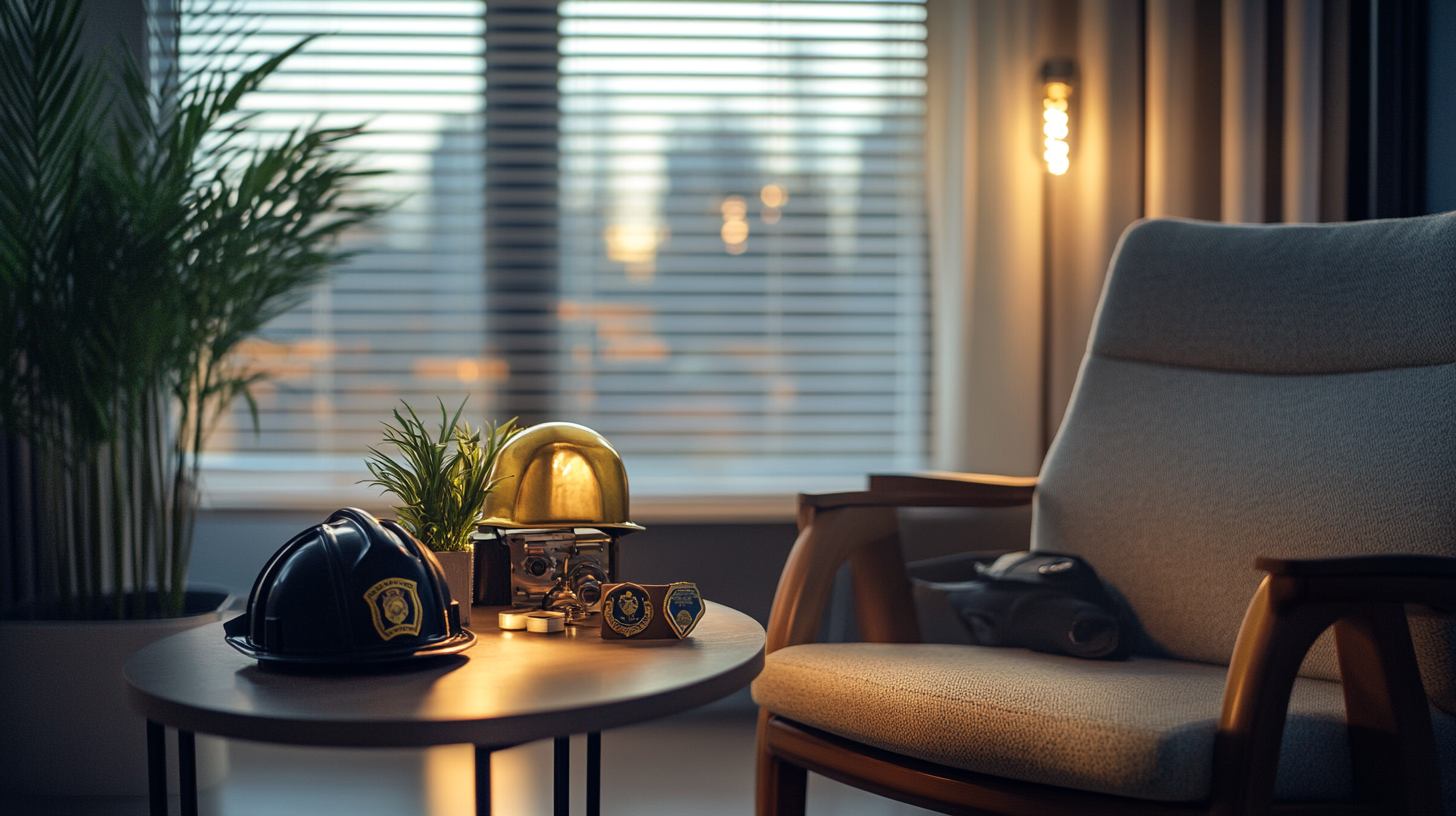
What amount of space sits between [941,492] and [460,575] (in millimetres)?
824

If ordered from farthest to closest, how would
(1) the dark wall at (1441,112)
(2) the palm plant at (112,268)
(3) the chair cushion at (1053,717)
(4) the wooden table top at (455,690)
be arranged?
(1) the dark wall at (1441,112) → (2) the palm plant at (112,268) → (3) the chair cushion at (1053,717) → (4) the wooden table top at (455,690)

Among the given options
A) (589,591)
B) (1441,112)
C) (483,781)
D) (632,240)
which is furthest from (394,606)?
(1441,112)

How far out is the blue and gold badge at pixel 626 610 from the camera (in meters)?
1.03

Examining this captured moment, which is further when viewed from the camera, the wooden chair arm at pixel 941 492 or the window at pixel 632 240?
the window at pixel 632 240

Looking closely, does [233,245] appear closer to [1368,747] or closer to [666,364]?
[666,364]

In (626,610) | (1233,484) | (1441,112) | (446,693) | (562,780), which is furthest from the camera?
(1441,112)

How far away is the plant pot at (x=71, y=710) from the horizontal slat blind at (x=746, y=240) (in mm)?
1073

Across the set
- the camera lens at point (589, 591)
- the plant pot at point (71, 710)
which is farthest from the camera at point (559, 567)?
the plant pot at point (71, 710)

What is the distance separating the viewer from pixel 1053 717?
104cm

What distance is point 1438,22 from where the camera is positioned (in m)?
1.94

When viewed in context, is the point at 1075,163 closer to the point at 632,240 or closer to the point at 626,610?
the point at 632,240

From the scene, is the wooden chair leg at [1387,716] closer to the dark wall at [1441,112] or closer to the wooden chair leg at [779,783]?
the wooden chair leg at [779,783]

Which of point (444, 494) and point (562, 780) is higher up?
point (444, 494)

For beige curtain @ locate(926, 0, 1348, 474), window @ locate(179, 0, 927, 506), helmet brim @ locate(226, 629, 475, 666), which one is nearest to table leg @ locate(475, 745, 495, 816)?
helmet brim @ locate(226, 629, 475, 666)
